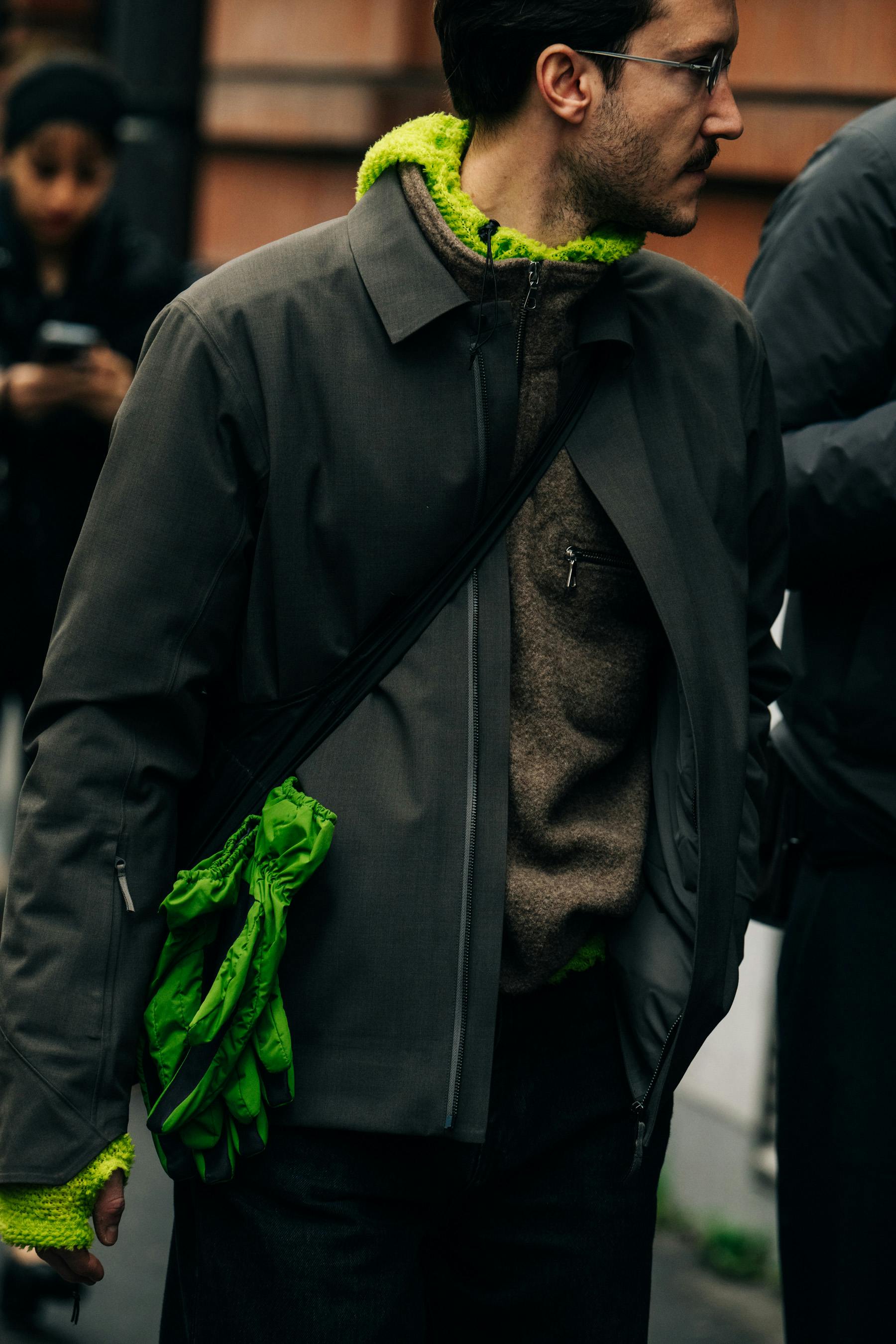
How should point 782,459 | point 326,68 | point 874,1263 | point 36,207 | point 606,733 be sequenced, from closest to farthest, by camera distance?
point 606,733 → point 782,459 → point 874,1263 → point 36,207 → point 326,68

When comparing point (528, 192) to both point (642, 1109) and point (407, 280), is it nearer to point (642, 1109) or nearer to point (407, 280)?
point (407, 280)

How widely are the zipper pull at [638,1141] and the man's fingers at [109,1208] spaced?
0.60 m

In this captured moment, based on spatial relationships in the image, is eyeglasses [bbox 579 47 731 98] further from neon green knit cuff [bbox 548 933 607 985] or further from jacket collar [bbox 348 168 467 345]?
neon green knit cuff [bbox 548 933 607 985]

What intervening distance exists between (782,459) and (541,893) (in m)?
0.68

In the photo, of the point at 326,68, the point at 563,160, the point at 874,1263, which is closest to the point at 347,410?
the point at 563,160

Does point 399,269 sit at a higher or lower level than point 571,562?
higher

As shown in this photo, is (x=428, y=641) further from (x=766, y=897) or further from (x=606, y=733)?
(x=766, y=897)

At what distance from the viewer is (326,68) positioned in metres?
5.77

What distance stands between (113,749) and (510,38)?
924 mm

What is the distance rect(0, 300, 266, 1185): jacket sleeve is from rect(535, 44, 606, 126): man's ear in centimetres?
49

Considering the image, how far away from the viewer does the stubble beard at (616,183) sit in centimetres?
211

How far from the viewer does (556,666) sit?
2152mm

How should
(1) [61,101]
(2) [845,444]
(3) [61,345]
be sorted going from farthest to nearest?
(1) [61,101] < (3) [61,345] < (2) [845,444]

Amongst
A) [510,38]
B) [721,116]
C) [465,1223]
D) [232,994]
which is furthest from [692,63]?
[465,1223]
